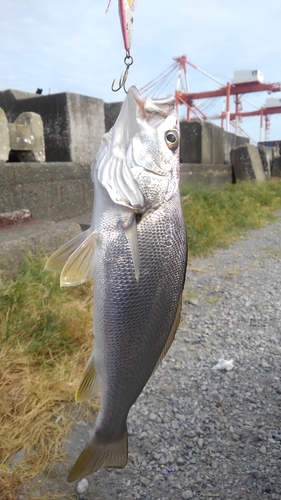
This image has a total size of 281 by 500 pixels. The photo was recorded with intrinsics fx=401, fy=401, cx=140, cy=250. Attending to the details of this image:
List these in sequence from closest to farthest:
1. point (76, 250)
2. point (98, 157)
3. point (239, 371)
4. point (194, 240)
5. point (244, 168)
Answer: point (76, 250) < point (98, 157) < point (239, 371) < point (194, 240) < point (244, 168)

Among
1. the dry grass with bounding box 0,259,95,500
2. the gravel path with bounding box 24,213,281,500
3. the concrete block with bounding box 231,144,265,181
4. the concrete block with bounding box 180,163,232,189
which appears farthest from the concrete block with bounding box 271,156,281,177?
the dry grass with bounding box 0,259,95,500

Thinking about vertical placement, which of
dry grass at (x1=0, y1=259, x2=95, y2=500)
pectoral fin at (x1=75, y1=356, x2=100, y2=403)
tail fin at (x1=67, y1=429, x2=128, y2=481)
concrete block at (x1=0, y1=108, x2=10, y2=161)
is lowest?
dry grass at (x1=0, y1=259, x2=95, y2=500)

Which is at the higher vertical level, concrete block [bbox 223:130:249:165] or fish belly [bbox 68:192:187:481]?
concrete block [bbox 223:130:249:165]

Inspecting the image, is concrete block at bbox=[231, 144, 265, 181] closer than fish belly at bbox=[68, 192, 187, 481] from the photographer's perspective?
No

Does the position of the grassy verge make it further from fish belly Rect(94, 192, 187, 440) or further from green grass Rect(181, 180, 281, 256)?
green grass Rect(181, 180, 281, 256)

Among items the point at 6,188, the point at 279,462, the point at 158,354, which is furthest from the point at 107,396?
the point at 6,188

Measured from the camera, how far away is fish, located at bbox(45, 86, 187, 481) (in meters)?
1.33

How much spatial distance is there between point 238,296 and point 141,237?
3.74 m

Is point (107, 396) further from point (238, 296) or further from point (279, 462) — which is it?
point (238, 296)

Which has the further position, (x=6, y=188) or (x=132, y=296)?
(x=6, y=188)

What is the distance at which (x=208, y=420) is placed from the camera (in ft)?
8.89

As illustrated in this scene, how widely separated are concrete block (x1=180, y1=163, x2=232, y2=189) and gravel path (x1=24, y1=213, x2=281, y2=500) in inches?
207

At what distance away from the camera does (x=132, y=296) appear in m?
1.33

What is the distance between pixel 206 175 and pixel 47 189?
656 cm
